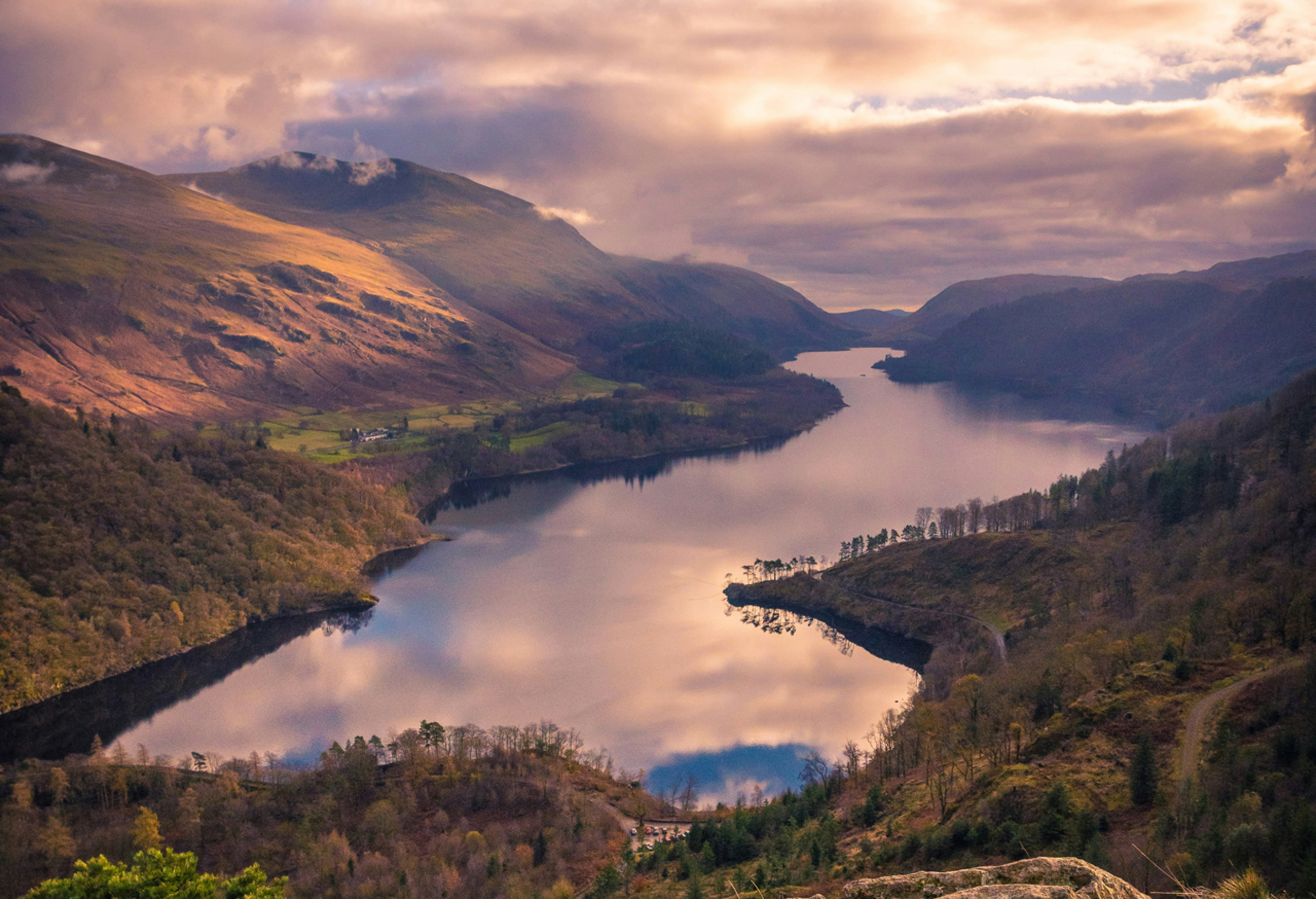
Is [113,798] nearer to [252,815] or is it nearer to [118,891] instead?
[252,815]

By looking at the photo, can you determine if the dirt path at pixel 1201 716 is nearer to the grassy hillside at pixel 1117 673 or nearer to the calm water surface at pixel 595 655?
the grassy hillside at pixel 1117 673

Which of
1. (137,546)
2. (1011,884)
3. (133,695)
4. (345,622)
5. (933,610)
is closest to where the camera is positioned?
(1011,884)

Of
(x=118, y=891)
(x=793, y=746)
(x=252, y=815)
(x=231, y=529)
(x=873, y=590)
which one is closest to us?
(x=118, y=891)

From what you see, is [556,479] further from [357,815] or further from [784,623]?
[357,815]

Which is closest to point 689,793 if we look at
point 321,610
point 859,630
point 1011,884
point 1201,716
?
point 1201,716

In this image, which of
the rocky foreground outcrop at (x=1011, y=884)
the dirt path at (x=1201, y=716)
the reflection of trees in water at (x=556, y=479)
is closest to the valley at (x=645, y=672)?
the dirt path at (x=1201, y=716)

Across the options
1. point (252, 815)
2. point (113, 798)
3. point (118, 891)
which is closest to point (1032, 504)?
point (252, 815)
